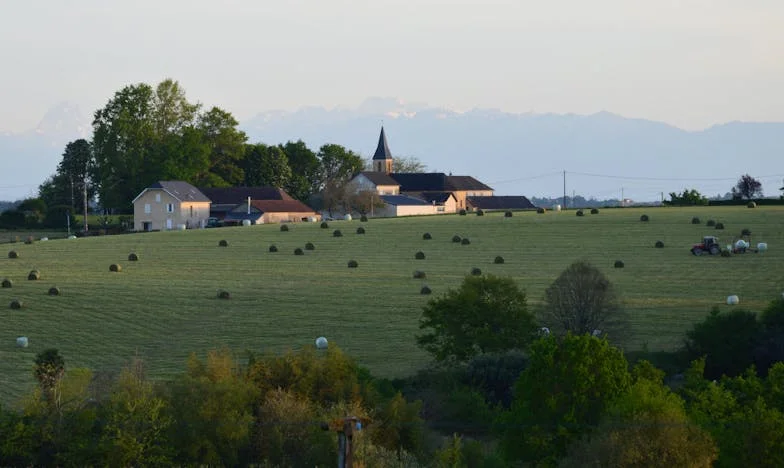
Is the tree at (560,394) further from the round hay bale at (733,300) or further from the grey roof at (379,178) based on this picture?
the grey roof at (379,178)

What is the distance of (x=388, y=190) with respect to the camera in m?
146

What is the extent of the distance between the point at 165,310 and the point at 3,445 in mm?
23866

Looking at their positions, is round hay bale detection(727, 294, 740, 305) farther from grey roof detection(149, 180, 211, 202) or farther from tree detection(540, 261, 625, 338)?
grey roof detection(149, 180, 211, 202)

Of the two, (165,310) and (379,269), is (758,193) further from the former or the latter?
(165,310)

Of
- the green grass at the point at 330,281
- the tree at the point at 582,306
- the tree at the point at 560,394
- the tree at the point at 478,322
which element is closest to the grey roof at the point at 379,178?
the green grass at the point at 330,281

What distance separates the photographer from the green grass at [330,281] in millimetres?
45188

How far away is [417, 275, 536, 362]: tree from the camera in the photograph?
4238 cm

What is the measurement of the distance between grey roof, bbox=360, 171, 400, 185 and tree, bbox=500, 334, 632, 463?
11225cm

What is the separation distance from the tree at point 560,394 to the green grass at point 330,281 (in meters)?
9.68

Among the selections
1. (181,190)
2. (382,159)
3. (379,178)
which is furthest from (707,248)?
(382,159)

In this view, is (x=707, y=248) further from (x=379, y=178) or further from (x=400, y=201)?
(x=379, y=178)

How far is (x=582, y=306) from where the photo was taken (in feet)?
143

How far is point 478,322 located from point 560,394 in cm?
1238

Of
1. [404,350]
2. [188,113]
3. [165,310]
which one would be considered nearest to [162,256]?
[165,310]
